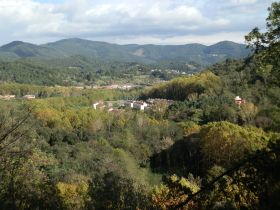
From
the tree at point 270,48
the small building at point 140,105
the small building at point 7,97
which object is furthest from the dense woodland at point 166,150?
the small building at point 7,97

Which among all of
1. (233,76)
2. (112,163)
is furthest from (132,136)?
(233,76)

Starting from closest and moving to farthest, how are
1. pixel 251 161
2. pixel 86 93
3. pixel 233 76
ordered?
1. pixel 251 161
2. pixel 233 76
3. pixel 86 93

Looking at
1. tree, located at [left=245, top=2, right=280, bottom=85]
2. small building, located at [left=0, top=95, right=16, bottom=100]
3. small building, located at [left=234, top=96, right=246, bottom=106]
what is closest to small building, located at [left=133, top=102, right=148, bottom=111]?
small building, located at [left=234, top=96, right=246, bottom=106]

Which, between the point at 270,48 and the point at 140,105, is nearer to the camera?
the point at 270,48

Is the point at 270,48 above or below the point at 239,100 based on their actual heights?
above

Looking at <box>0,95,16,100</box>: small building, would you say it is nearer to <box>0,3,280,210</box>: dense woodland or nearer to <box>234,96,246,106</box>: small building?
<box>0,3,280,210</box>: dense woodland

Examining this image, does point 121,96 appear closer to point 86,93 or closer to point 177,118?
point 86,93

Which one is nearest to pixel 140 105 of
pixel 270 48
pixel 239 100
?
pixel 239 100

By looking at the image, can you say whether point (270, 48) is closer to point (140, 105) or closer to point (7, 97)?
point (140, 105)

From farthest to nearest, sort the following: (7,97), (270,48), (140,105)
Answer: (7,97) → (140,105) → (270,48)
